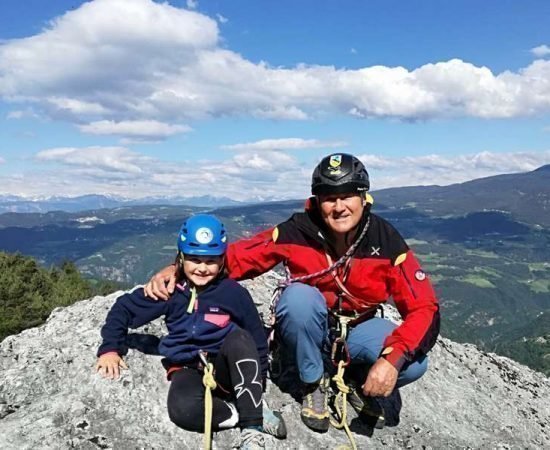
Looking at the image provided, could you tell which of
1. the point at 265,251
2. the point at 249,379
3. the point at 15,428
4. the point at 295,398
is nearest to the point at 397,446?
the point at 295,398

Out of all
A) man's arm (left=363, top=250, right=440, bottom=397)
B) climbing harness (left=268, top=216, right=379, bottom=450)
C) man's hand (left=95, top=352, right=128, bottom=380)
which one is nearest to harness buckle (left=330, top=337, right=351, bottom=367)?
climbing harness (left=268, top=216, right=379, bottom=450)

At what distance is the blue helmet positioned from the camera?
5.95 meters

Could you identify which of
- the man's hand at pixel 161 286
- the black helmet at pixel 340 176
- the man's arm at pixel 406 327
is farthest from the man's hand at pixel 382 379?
the man's hand at pixel 161 286

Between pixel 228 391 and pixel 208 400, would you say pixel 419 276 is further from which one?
pixel 208 400

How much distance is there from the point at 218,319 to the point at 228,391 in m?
0.81

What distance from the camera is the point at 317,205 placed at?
20.9 feet

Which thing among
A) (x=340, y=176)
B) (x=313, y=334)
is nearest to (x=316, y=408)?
(x=313, y=334)

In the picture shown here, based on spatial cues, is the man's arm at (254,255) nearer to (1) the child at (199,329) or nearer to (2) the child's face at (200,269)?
(1) the child at (199,329)

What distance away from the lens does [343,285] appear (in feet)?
20.5

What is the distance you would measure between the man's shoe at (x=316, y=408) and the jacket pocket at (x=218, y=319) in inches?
50.5

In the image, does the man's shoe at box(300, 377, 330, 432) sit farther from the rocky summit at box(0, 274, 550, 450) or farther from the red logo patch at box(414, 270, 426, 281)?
the red logo patch at box(414, 270, 426, 281)

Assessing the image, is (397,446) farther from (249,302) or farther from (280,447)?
(249,302)

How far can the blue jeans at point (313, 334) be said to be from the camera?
5.77 meters

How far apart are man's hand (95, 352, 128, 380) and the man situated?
3.19 ft
